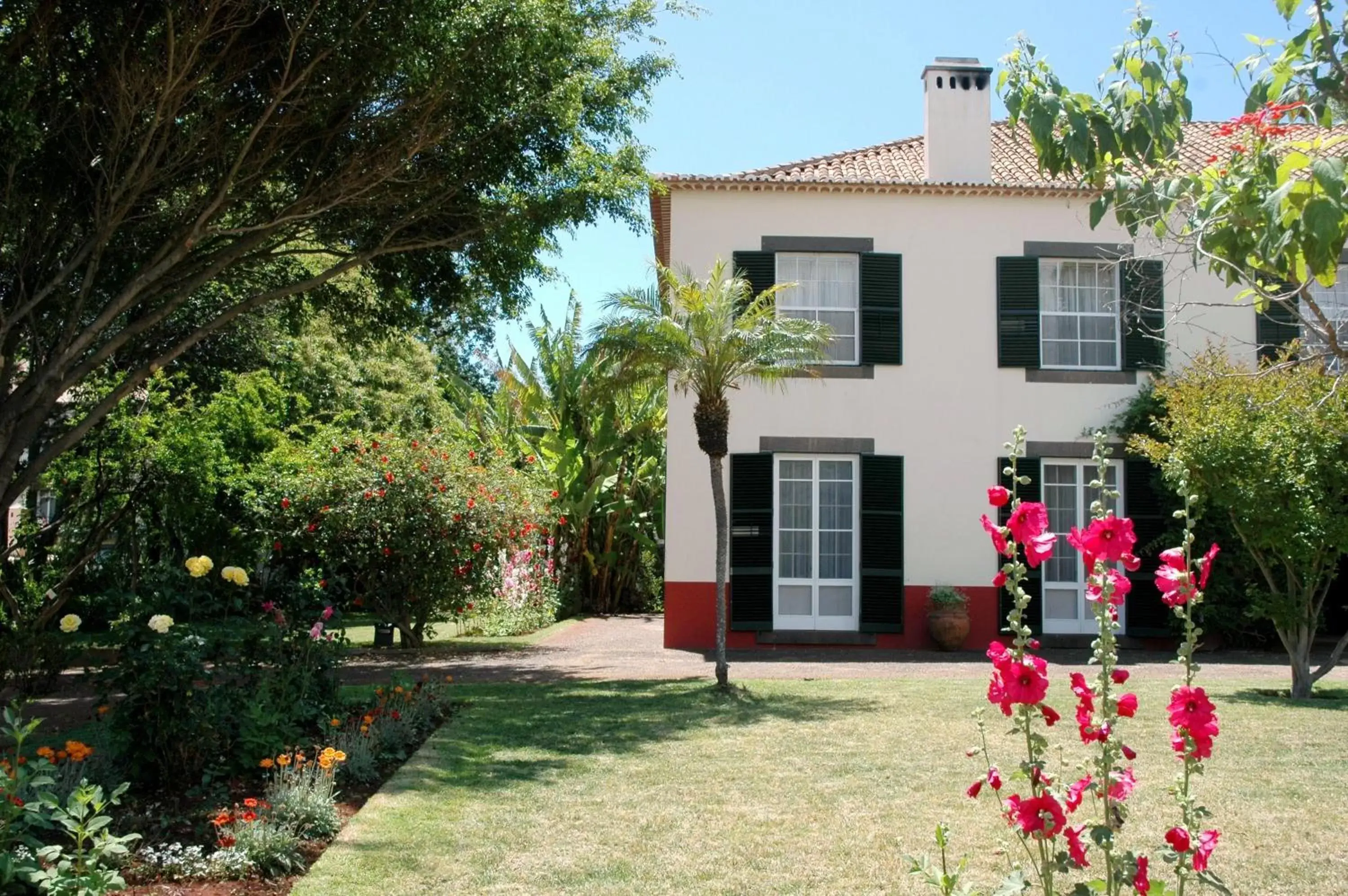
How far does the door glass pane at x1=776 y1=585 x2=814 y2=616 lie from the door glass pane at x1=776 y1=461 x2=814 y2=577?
0.17m

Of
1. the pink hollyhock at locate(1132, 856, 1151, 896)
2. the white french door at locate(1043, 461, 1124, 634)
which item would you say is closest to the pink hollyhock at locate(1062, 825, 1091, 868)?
the pink hollyhock at locate(1132, 856, 1151, 896)

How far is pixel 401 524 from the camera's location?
631 inches

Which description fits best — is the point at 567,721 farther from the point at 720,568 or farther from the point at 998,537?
the point at 998,537

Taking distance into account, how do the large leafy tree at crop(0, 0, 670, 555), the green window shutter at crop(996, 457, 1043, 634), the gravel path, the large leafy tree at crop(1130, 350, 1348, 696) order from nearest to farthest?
the large leafy tree at crop(0, 0, 670, 555)
the large leafy tree at crop(1130, 350, 1348, 696)
the gravel path
the green window shutter at crop(996, 457, 1043, 634)

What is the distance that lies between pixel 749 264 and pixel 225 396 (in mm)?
7591

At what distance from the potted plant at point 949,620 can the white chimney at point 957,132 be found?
20.8ft

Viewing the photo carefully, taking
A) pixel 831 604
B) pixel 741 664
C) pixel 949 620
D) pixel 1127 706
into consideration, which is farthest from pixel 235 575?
pixel 949 620

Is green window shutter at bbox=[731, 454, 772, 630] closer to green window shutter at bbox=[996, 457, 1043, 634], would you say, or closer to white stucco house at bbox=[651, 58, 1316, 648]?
white stucco house at bbox=[651, 58, 1316, 648]

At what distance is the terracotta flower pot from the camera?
56.2 ft

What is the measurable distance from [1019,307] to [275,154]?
10944mm

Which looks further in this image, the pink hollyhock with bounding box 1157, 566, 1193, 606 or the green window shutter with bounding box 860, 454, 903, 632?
the green window shutter with bounding box 860, 454, 903, 632

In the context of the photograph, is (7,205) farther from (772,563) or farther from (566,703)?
(772,563)

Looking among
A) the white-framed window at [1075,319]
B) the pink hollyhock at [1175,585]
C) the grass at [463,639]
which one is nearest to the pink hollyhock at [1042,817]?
the pink hollyhock at [1175,585]

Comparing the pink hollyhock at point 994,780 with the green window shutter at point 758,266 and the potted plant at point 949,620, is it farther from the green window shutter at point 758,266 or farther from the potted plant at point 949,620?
the green window shutter at point 758,266
